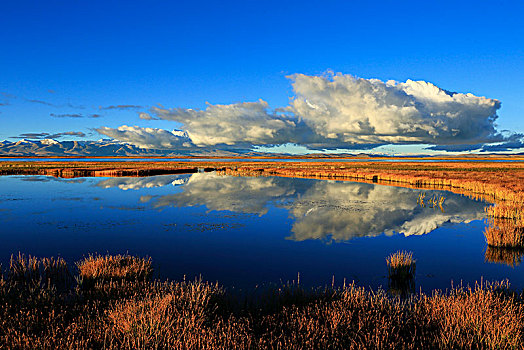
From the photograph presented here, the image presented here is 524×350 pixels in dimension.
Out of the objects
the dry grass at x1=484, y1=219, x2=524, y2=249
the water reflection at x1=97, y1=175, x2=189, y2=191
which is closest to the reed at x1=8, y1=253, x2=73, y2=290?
the dry grass at x1=484, y1=219, x2=524, y2=249

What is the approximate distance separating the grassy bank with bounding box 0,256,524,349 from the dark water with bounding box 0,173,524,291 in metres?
3.90

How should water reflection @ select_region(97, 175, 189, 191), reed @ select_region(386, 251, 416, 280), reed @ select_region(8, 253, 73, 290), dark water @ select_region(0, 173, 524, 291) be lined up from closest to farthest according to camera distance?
reed @ select_region(8, 253, 73, 290) < reed @ select_region(386, 251, 416, 280) < dark water @ select_region(0, 173, 524, 291) < water reflection @ select_region(97, 175, 189, 191)

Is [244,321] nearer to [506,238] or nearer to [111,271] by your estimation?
[111,271]

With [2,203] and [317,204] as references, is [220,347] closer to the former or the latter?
[317,204]

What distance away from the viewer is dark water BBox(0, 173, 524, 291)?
607 inches

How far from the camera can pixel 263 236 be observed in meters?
22.5

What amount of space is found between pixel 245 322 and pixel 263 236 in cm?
1344

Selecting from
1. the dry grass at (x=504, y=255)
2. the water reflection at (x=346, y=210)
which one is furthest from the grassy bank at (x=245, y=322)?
the water reflection at (x=346, y=210)

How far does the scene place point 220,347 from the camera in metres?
6.87

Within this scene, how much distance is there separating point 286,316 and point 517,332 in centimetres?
556

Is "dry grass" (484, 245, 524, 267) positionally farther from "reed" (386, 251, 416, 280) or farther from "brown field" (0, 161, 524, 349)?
"brown field" (0, 161, 524, 349)

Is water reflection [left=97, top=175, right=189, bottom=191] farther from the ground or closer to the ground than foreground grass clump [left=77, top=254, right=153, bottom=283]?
farther from the ground

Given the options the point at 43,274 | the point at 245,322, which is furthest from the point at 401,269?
the point at 43,274

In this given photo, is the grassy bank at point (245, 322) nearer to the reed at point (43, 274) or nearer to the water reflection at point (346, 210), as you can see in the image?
the reed at point (43, 274)
